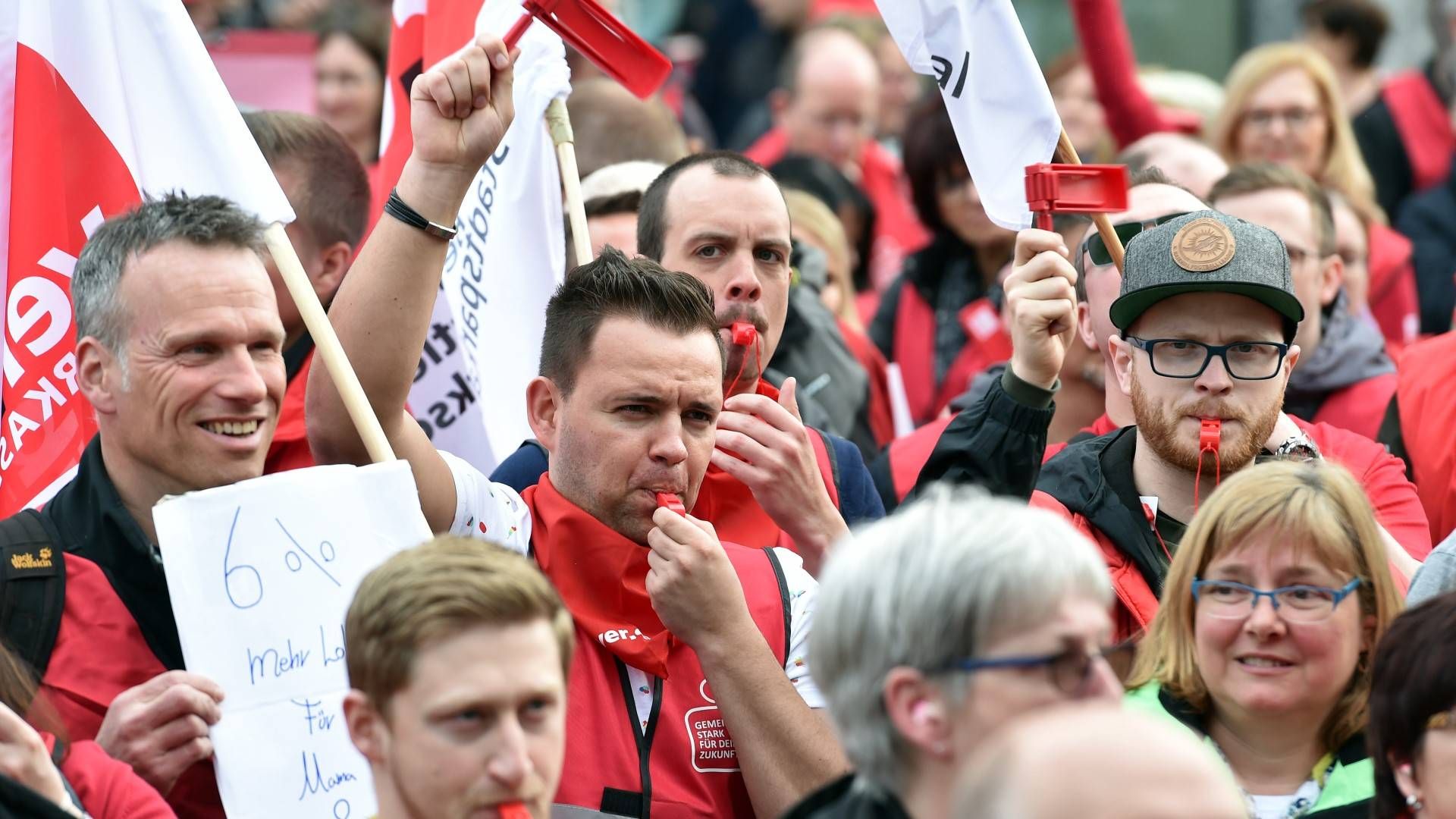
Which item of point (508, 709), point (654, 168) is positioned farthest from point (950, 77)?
point (508, 709)

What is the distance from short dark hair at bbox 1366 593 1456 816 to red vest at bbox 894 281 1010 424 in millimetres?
3660

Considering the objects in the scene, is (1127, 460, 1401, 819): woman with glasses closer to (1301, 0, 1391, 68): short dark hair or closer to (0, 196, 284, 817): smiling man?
(0, 196, 284, 817): smiling man

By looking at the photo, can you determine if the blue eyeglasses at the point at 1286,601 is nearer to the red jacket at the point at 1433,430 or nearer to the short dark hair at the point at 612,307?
the short dark hair at the point at 612,307

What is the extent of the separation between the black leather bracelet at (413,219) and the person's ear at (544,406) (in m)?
0.37

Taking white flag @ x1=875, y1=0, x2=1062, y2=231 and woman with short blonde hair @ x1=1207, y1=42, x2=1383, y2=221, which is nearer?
white flag @ x1=875, y1=0, x2=1062, y2=231

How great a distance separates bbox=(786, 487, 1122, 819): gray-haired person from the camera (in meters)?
2.57

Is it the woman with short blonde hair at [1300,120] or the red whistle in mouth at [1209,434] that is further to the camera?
the woman with short blonde hair at [1300,120]

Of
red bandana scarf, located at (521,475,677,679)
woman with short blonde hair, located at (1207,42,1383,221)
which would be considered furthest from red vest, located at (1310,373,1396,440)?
red bandana scarf, located at (521,475,677,679)

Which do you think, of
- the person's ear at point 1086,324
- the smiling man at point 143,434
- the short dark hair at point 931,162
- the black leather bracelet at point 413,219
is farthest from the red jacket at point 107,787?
the short dark hair at point 931,162

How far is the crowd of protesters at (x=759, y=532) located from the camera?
2621 millimetres

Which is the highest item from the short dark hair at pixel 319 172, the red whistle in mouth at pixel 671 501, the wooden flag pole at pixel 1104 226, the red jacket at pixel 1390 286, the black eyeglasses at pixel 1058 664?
the red jacket at pixel 1390 286

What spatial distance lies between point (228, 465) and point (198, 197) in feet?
1.97

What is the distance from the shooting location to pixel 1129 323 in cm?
442

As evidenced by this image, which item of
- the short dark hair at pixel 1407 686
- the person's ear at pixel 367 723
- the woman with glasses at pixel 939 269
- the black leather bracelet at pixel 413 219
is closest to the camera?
the person's ear at pixel 367 723
